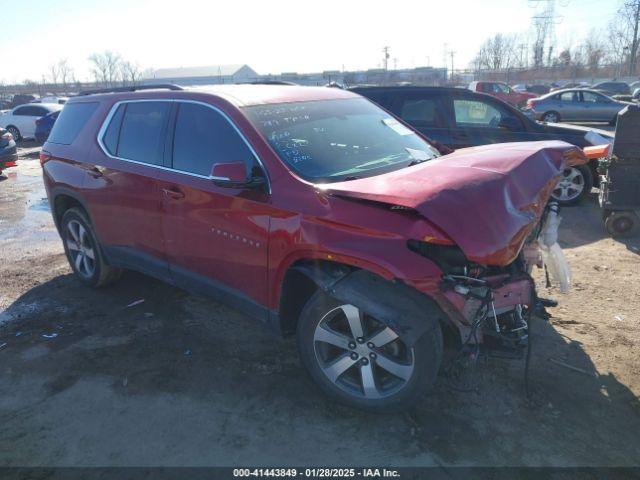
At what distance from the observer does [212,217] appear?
3484 mm

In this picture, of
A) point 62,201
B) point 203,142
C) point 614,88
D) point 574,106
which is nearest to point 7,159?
point 62,201

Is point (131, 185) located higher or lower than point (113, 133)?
lower

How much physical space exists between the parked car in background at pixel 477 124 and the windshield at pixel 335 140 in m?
3.81

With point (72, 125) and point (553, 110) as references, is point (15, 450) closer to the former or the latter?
point (72, 125)

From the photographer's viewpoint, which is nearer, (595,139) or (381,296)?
(381,296)

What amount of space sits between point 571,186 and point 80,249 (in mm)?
7086

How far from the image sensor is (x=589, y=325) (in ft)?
13.4

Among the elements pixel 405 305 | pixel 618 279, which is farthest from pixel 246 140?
pixel 618 279

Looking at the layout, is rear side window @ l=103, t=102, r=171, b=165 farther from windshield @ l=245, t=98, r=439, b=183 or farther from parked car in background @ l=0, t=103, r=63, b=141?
parked car in background @ l=0, t=103, r=63, b=141

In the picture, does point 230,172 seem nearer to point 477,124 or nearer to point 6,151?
point 477,124

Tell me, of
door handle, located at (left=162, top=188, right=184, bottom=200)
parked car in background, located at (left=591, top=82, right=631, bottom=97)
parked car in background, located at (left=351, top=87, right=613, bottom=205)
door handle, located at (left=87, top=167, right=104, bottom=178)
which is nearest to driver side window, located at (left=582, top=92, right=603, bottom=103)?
parked car in background, located at (left=351, top=87, right=613, bottom=205)

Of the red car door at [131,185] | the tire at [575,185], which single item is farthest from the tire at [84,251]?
the tire at [575,185]

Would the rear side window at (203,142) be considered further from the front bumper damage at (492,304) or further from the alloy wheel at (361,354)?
the front bumper damage at (492,304)

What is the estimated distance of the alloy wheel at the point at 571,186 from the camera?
7789 millimetres
